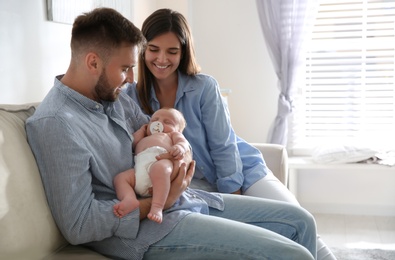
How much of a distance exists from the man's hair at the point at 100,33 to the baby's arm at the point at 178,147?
1.24ft

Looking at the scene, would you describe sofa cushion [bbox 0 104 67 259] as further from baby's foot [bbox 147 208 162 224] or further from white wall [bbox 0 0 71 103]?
white wall [bbox 0 0 71 103]

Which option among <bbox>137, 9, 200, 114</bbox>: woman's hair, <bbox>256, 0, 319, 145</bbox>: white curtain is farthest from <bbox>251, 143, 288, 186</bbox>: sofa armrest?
<bbox>256, 0, 319, 145</bbox>: white curtain

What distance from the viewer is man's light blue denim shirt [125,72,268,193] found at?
2.49 m

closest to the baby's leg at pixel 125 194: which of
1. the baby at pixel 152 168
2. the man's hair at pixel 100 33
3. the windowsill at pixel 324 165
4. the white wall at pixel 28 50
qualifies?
the baby at pixel 152 168

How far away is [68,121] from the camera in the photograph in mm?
1674

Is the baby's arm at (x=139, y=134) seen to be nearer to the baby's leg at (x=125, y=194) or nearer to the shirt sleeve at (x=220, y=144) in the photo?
the baby's leg at (x=125, y=194)

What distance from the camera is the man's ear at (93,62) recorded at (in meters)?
1.79

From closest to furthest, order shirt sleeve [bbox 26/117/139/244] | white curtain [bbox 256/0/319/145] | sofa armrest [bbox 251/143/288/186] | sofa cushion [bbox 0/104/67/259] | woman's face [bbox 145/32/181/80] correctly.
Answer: sofa cushion [bbox 0/104/67/259] < shirt sleeve [bbox 26/117/139/244] < woman's face [bbox 145/32/181/80] < sofa armrest [bbox 251/143/288/186] < white curtain [bbox 256/0/319/145]

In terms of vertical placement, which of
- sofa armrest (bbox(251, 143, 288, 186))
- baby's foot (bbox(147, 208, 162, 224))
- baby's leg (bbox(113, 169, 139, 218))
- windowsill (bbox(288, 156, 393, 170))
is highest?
baby's leg (bbox(113, 169, 139, 218))

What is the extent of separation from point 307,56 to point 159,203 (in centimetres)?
277

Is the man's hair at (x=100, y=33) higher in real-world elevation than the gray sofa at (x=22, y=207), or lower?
higher

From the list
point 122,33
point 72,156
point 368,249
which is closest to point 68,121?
point 72,156

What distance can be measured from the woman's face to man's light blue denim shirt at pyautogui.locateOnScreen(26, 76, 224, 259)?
0.58m

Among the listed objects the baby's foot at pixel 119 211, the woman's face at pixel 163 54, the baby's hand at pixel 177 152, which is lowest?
the baby's foot at pixel 119 211
